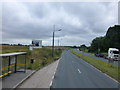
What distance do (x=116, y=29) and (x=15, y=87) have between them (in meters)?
57.9

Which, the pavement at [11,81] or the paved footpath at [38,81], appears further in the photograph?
the paved footpath at [38,81]

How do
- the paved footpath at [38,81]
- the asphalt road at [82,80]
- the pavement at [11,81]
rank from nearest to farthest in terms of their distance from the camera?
the pavement at [11,81], the paved footpath at [38,81], the asphalt road at [82,80]

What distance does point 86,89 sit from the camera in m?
8.80

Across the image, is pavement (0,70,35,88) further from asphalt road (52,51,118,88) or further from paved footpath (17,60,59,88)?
asphalt road (52,51,118,88)

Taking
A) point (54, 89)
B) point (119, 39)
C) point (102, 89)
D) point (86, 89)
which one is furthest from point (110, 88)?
point (119, 39)

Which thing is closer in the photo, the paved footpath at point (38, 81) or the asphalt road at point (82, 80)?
the paved footpath at point (38, 81)

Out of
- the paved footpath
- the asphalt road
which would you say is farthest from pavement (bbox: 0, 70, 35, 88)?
the asphalt road

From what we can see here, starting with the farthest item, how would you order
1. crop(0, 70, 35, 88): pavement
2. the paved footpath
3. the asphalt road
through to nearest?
the asphalt road < the paved footpath < crop(0, 70, 35, 88): pavement

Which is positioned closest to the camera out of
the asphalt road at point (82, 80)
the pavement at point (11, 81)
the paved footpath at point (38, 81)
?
the pavement at point (11, 81)

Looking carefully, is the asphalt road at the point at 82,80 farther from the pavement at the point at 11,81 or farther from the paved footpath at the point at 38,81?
the pavement at the point at 11,81

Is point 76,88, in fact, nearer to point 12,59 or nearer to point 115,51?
point 12,59

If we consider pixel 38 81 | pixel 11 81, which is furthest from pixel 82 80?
pixel 11 81

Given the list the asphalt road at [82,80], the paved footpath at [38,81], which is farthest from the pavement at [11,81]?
the asphalt road at [82,80]

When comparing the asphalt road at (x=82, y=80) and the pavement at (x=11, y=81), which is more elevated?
the pavement at (x=11, y=81)
